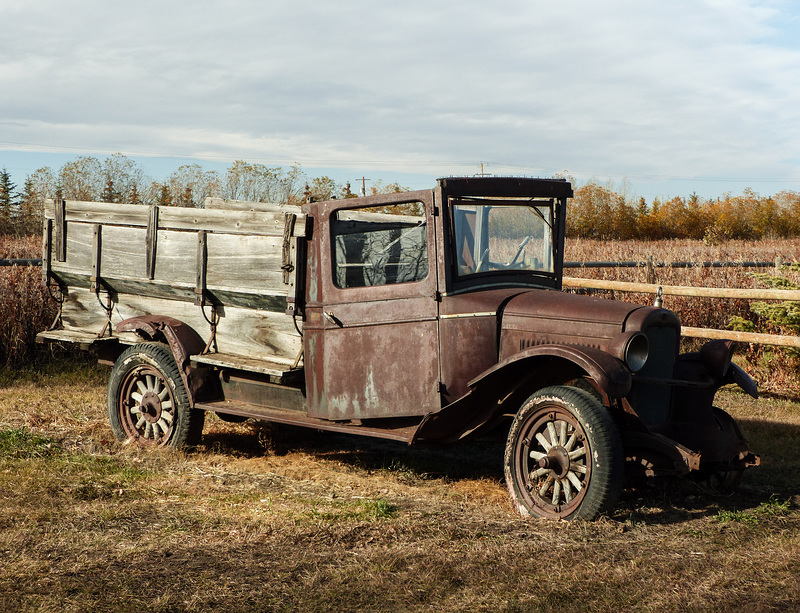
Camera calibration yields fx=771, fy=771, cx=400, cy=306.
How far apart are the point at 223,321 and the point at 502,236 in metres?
2.35

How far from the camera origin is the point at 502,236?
17.7 ft

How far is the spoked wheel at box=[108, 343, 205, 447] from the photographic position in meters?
6.28

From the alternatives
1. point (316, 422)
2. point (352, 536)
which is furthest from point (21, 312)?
point (352, 536)

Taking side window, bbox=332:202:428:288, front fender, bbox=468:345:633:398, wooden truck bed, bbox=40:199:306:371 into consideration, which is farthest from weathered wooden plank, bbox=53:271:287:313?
front fender, bbox=468:345:633:398

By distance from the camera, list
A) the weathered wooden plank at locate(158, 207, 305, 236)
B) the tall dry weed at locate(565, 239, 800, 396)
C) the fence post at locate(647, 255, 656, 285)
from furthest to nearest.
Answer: the fence post at locate(647, 255, 656, 285)
the tall dry weed at locate(565, 239, 800, 396)
the weathered wooden plank at locate(158, 207, 305, 236)

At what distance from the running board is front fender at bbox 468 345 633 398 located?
0.68 metres

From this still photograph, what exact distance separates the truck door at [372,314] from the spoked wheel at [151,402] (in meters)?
1.27

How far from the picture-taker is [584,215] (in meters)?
48.3

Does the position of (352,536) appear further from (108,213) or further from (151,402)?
(108,213)

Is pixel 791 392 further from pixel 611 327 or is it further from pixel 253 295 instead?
pixel 253 295

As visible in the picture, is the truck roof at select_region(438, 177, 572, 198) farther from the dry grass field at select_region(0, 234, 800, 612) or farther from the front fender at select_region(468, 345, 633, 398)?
the dry grass field at select_region(0, 234, 800, 612)

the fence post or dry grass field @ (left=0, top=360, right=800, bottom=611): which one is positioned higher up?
the fence post

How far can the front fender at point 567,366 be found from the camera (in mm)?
4344

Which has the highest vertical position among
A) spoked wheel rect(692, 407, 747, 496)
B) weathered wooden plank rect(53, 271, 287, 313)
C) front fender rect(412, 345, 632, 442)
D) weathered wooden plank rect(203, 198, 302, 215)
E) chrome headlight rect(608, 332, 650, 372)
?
weathered wooden plank rect(203, 198, 302, 215)
